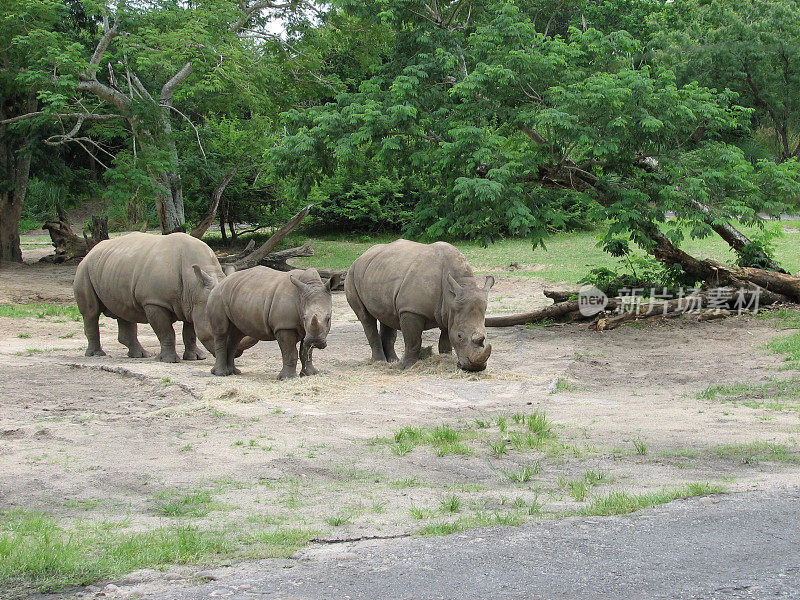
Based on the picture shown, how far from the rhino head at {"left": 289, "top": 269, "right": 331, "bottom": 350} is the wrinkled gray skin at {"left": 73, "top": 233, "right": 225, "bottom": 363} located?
2.16 meters

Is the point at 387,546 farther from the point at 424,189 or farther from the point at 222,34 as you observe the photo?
the point at 222,34

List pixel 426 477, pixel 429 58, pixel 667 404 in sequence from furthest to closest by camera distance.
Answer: pixel 429 58 < pixel 667 404 < pixel 426 477

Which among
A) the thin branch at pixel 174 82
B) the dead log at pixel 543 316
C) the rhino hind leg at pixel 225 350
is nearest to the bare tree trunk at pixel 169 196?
the thin branch at pixel 174 82

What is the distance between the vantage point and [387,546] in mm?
5090

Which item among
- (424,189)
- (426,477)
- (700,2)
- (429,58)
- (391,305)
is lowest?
(426,477)

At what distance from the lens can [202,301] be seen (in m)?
12.3

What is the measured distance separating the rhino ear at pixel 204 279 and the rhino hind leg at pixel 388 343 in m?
2.60

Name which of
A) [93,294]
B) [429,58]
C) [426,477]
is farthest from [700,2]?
[426,477]

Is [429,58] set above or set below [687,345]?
above

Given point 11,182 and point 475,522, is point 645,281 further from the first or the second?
point 11,182

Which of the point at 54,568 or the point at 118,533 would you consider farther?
the point at 118,533

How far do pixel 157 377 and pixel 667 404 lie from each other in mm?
6020

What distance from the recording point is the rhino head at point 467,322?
11133 mm

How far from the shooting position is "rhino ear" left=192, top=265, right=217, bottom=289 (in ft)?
40.4
